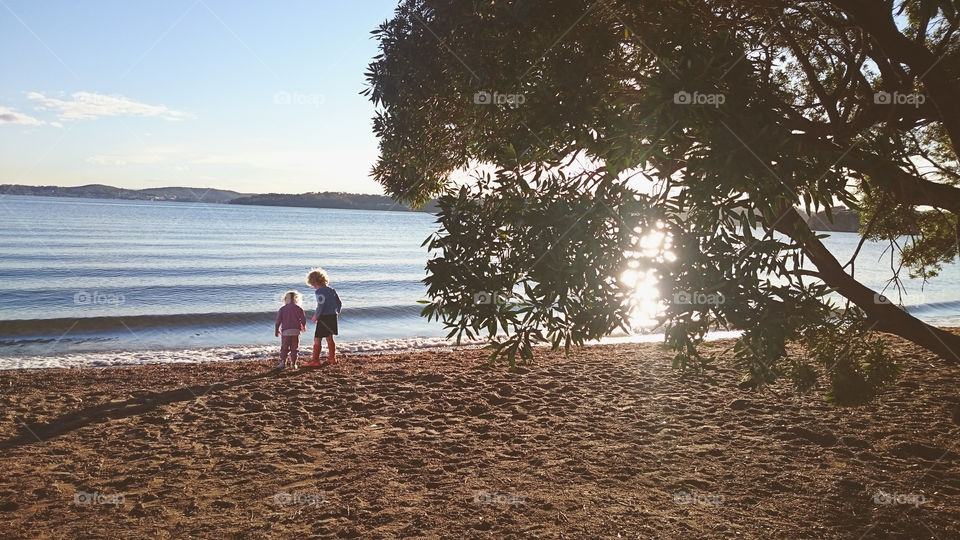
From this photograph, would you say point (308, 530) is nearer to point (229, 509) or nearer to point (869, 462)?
point (229, 509)

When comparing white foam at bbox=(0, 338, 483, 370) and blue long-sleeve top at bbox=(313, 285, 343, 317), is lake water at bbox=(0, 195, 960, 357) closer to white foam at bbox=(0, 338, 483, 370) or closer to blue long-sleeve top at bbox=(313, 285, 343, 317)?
white foam at bbox=(0, 338, 483, 370)

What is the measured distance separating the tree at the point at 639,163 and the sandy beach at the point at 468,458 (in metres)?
1.55

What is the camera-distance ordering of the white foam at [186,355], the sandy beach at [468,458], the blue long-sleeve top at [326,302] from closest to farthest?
the sandy beach at [468,458]
the blue long-sleeve top at [326,302]
the white foam at [186,355]

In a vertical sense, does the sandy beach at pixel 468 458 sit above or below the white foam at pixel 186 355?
below

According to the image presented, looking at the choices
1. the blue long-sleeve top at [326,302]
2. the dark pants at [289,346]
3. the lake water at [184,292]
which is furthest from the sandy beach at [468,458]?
the lake water at [184,292]

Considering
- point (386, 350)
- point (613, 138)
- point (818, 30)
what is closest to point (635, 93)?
point (613, 138)

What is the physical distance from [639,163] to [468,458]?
191 inches

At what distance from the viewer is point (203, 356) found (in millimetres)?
16000

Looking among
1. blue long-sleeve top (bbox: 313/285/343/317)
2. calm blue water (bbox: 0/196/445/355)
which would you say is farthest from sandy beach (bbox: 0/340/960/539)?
calm blue water (bbox: 0/196/445/355)

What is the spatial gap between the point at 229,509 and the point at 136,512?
89 centimetres

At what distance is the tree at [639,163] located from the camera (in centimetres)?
405

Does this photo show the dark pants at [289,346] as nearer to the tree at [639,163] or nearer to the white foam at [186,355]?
the white foam at [186,355]

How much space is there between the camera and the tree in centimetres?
405

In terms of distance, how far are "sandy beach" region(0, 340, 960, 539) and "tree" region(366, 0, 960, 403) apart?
5.08ft
